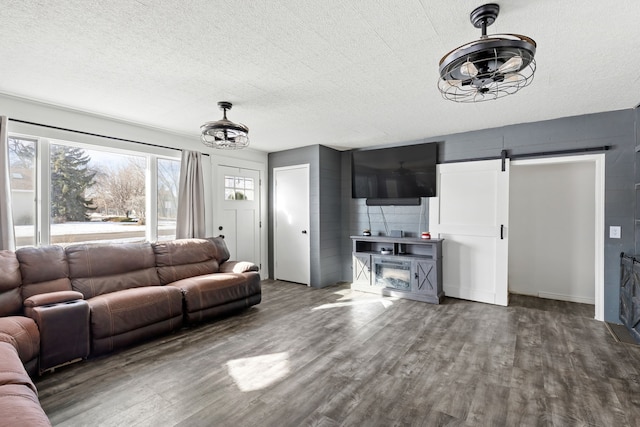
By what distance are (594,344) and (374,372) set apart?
2.27m

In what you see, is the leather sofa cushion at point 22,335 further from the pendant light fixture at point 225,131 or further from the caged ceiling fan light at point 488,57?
the caged ceiling fan light at point 488,57

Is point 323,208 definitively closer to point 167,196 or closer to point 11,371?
point 167,196

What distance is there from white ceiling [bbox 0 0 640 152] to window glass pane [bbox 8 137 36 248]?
0.56 metres

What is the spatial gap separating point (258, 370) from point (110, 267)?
7.01 ft

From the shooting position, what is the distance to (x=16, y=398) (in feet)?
4.83

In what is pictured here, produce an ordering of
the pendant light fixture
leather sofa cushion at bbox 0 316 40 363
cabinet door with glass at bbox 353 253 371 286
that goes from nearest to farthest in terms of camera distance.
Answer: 1. leather sofa cushion at bbox 0 316 40 363
2. the pendant light fixture
3. cabinet door with glass at bbox 353 253 371 286

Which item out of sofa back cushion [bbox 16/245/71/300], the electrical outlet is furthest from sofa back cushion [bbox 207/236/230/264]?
the electrical outlet

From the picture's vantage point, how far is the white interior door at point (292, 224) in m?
5.54

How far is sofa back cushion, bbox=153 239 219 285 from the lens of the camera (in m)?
3.92

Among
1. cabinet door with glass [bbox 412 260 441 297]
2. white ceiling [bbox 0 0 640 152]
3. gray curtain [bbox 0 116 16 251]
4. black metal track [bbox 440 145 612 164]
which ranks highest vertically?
white ceiling [bbox 0 0 640 152]

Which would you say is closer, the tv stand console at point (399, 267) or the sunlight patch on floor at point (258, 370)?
the sunlight patch on floor at point (258, 370)

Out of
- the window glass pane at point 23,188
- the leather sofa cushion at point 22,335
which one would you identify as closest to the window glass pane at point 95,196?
the window glass pane at point 23,188

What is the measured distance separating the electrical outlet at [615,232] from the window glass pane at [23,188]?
6.43 m

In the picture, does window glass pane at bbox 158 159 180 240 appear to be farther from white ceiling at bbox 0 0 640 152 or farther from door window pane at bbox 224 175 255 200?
white ceiling at bbox 0 0 640 152
